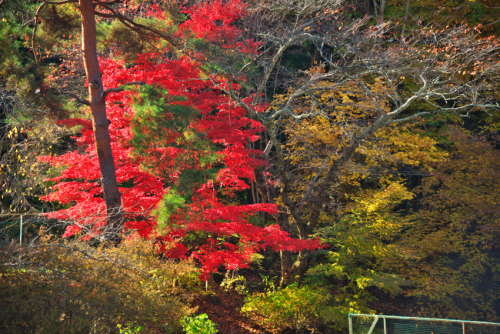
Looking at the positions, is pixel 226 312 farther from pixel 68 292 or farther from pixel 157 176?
pixel 68 292

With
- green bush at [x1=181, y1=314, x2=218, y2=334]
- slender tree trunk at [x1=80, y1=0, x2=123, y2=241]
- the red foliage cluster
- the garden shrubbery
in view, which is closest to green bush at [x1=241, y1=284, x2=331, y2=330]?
the red foliage cluster

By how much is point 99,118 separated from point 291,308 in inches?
219

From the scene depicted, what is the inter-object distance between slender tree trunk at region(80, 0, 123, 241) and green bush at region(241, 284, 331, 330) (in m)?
3.69

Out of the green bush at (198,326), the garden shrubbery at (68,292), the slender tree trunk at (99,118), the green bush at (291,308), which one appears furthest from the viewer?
the green bush at (291,308)

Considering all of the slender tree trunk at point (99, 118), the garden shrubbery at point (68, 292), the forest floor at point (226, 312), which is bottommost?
the forest floor at point (226, 312)

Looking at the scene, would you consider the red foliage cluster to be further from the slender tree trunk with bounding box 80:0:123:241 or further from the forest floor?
the forest floor

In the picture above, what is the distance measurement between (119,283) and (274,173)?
6386mm

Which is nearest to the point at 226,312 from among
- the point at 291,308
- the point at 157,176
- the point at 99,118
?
the point at 291,308

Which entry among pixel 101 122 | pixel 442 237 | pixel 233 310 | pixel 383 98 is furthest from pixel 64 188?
pixel 442 237

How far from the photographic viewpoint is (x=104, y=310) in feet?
14.0

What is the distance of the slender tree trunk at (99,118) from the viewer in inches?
271

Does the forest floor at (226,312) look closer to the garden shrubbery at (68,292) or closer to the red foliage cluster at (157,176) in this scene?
the red foliage cluster at (157,176)

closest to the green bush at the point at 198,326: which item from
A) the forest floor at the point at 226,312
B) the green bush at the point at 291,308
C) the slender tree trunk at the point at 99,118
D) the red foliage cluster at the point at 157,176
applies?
the red foliage cluster at the point at 157,176

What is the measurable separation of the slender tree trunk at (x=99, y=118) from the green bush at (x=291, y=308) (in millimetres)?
3693
